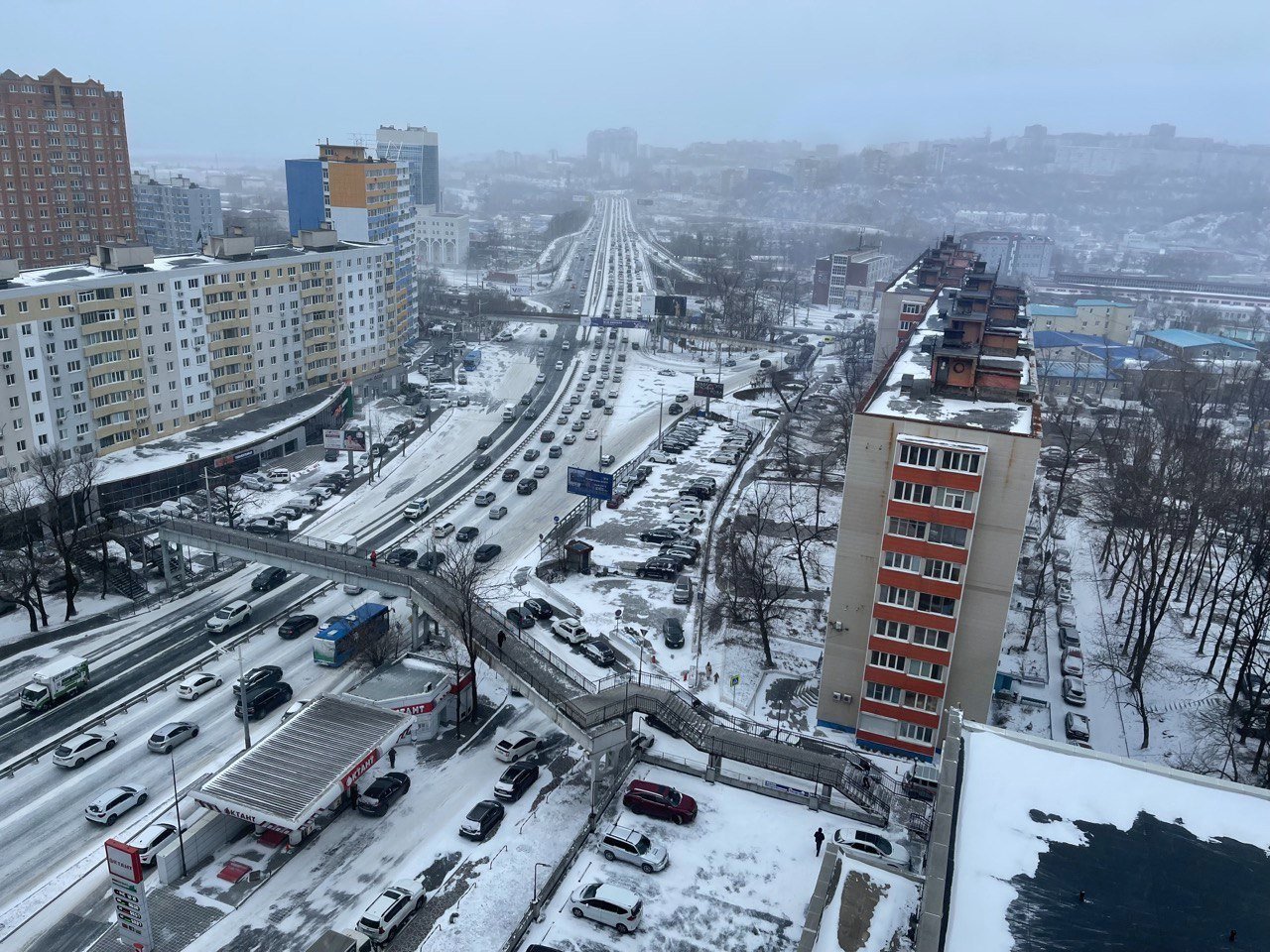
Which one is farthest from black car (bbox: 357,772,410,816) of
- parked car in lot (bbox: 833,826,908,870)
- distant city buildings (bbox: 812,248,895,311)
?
distant city buildings (bbox: 812,248,895,311)

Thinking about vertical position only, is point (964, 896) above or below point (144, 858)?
above

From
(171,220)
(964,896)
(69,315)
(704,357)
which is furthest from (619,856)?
(171,220)

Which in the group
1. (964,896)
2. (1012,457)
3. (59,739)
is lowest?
(59,739)

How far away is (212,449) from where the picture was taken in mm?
58656

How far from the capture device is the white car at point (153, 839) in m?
26.0

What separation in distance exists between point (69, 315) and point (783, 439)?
168 ft

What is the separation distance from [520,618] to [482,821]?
542 inches

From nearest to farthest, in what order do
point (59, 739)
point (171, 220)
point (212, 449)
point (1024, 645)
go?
point (59, 739) → point (1024, 645) → point (212, 449) → point (171, 220)

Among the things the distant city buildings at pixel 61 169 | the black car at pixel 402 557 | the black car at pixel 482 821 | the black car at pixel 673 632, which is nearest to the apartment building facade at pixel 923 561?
the black car at pixel 673 632

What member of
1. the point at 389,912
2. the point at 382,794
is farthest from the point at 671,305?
the point at 389,912

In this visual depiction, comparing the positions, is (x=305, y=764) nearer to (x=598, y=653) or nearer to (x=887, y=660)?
(x=598, y=653)

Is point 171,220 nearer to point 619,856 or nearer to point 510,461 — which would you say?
point 510,461

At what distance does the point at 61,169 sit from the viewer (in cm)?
10094

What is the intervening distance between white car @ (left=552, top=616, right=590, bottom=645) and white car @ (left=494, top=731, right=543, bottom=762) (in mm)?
6851
